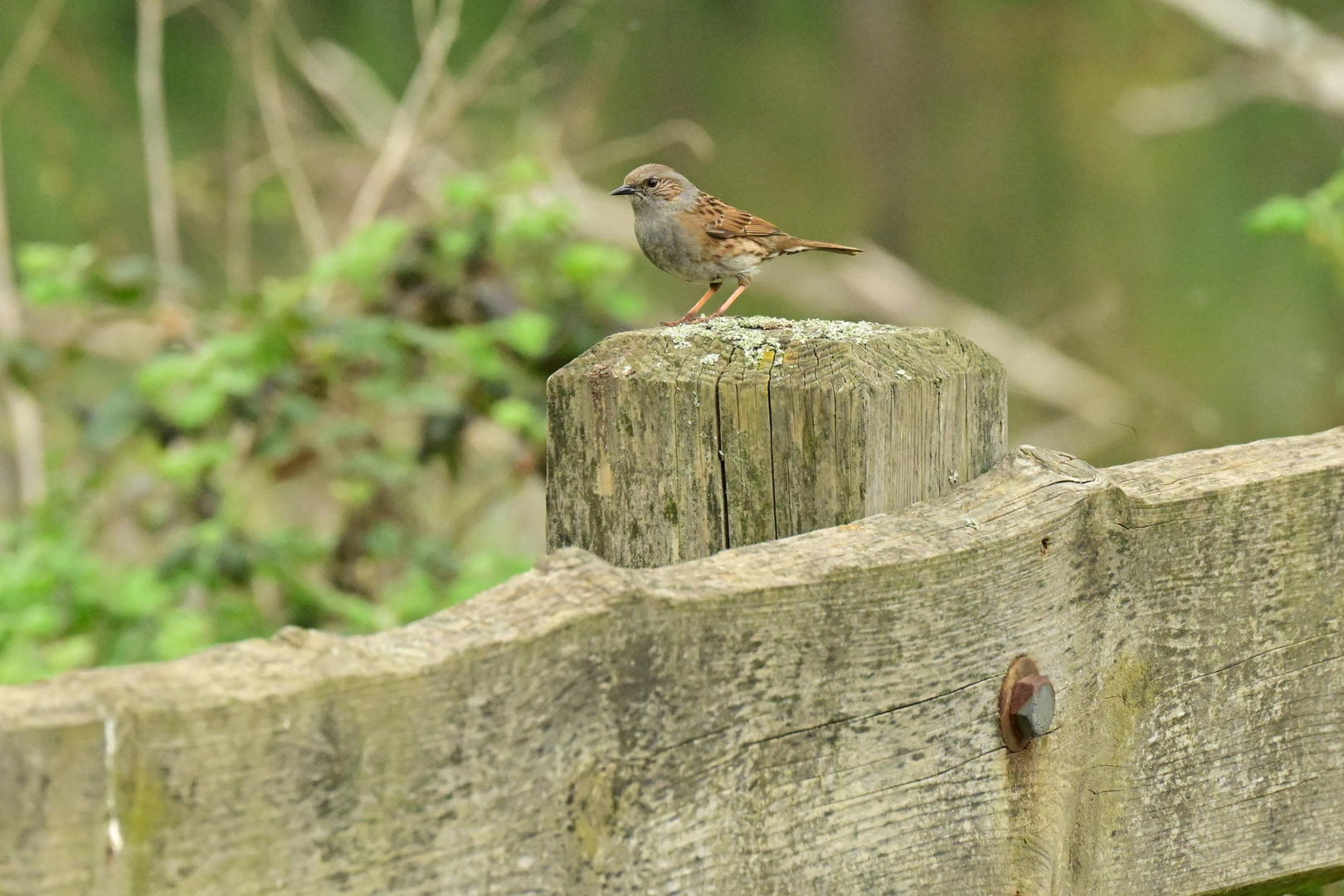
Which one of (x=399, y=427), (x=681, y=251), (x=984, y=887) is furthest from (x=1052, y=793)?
(x=399, y=427)

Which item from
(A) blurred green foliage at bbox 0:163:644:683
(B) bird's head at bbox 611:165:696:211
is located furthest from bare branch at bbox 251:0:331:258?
(B) bird's head at bbox 611:165:696:211

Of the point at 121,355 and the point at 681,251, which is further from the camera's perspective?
the point at 121,355

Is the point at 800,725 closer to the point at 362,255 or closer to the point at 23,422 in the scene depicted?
the point at 362,255

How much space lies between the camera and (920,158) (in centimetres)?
702

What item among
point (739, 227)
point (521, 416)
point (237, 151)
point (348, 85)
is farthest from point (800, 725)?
point (348, 85)

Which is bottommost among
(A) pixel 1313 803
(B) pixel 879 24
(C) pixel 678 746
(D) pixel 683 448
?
(A) pixel 1313 803

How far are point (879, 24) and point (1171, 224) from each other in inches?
68.5

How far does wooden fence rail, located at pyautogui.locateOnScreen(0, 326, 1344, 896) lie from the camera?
1001 mm

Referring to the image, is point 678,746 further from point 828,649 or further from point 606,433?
point 606,433

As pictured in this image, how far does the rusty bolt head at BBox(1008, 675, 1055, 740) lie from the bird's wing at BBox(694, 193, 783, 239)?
2.02 meters

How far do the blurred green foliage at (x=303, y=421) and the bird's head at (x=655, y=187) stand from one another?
462mm

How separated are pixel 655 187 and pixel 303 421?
1.16 meters

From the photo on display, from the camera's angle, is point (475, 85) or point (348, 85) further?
point (348, 85)

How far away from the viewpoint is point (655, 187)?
3.45 meters
